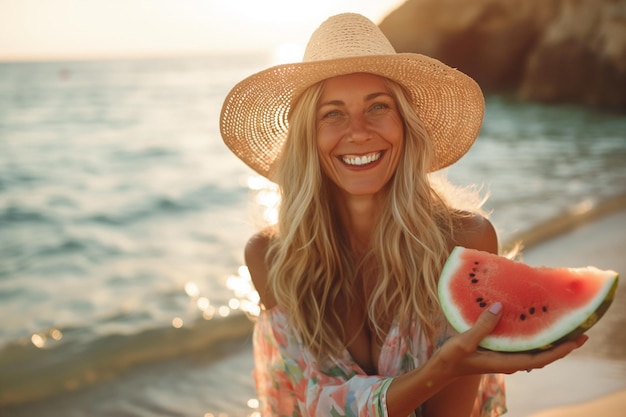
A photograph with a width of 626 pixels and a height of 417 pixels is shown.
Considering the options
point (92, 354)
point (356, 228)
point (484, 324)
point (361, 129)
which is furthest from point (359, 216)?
point (92, 354)

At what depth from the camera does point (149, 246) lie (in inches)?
374

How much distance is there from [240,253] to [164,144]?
12182 mm

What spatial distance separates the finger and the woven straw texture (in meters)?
1.34

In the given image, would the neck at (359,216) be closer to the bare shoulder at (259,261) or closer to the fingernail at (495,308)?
the bare shoulder at (259,261)

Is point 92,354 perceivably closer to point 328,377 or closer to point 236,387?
point 236,387

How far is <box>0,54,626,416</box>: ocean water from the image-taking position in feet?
18.5

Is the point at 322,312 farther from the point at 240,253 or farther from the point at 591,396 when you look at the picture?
the point at 240,253

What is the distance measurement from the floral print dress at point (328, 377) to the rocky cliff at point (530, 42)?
22668 millimetres

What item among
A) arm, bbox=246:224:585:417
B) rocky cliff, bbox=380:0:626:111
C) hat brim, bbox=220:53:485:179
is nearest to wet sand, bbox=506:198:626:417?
arm, bbox=246:224:585:417

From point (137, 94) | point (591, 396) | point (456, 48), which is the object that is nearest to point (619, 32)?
point (456, 48)

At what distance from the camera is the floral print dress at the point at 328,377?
10.1 feet

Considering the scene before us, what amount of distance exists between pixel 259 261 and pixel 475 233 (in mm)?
1196

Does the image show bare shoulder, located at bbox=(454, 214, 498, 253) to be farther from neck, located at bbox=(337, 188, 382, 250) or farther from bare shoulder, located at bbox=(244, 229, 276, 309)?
bare shoulder, located at bbox=(244, 229, 276, 309)

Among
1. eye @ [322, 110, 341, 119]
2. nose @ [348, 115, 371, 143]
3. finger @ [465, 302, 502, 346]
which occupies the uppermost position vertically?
eye @ [322, 110, 341, 119]
